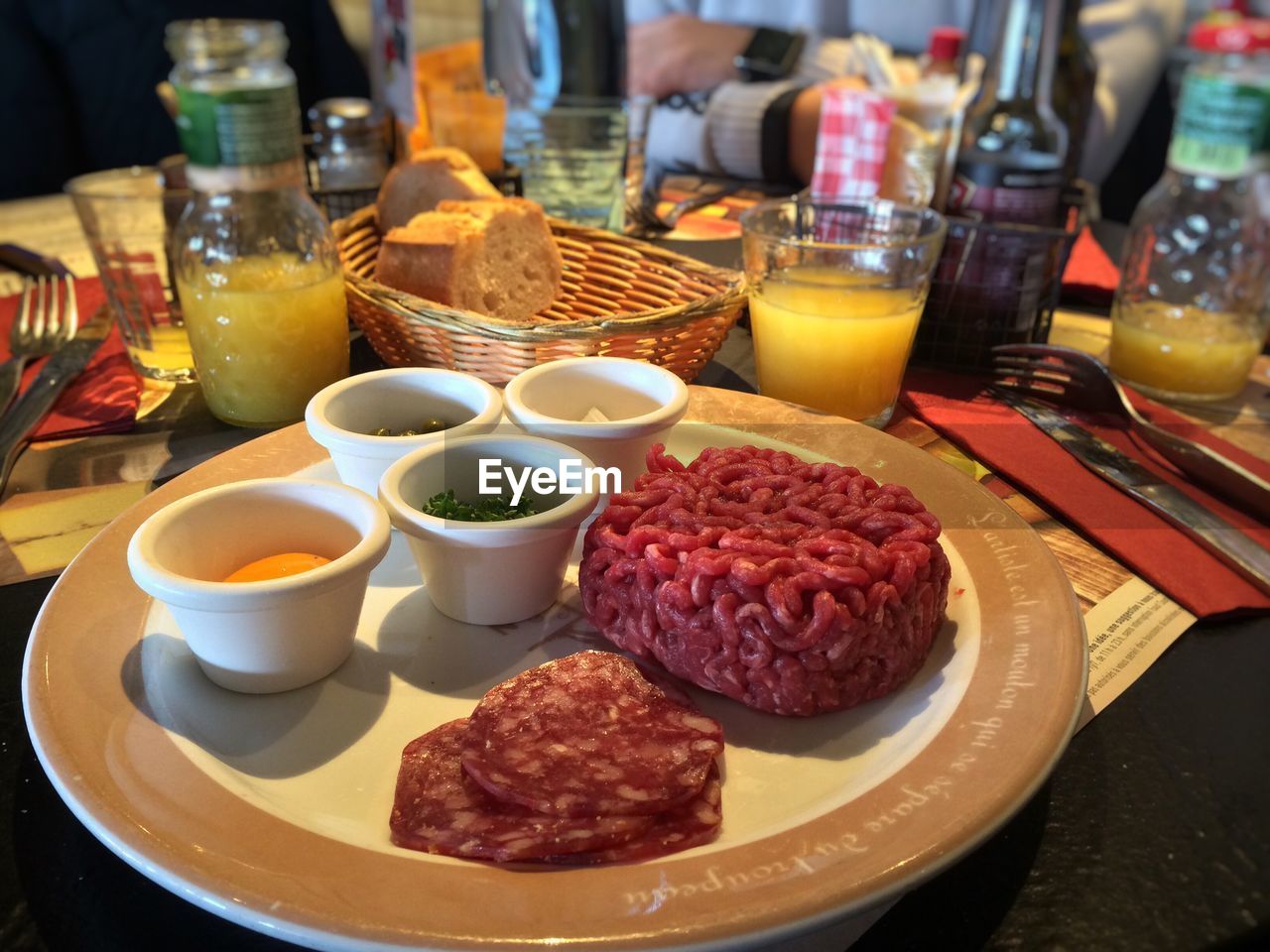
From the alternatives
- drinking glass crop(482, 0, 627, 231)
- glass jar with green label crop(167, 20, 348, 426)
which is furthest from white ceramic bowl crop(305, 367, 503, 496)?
drinking glass crop(482, 0, 627, 231)

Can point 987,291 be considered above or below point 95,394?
above

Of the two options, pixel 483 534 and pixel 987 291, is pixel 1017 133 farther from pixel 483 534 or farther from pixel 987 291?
pixel 483 534

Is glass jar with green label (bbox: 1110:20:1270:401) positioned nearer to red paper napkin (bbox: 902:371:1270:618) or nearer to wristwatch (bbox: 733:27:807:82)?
red paper napkin (bbox: 902:371:1270:618)

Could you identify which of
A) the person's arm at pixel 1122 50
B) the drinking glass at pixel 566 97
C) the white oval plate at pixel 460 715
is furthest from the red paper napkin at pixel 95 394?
the person's arm at pixel 1122 50

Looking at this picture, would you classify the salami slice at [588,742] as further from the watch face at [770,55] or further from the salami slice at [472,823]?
the watch face at [770,55]

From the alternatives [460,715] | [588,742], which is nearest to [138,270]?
[460,715]

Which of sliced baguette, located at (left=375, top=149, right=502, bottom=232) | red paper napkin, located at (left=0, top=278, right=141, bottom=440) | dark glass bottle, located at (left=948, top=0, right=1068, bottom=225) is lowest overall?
red paper napkin, located at (left=0, top=278, right=141, bottom=440)
